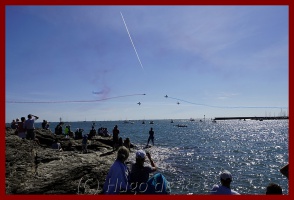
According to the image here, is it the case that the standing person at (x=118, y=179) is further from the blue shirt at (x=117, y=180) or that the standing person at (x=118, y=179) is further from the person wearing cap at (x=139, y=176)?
the person wearing cap at (x=139, y=176)

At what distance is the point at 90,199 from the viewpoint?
5516 mm

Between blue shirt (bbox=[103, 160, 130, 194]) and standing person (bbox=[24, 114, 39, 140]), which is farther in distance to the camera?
standing person (bbox=[24, 114, 39, 140])

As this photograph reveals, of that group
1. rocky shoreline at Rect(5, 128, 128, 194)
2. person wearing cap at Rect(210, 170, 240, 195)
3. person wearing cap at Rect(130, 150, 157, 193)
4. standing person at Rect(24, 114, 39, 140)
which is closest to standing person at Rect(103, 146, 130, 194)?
person wearing cap at Rect(130, 150, 157, 193)

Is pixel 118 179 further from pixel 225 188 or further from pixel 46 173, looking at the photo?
pixel 46 173

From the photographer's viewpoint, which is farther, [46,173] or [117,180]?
[46,173]

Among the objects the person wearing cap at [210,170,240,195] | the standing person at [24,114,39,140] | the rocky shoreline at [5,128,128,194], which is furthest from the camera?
the standing person at [24,114,39,140]

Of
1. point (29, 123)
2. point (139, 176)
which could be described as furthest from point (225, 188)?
point (29, 123)

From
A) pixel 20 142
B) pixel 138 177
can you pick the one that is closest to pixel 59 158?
pixel 20 142

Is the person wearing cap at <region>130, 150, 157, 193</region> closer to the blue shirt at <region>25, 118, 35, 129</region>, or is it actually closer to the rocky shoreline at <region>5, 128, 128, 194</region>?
the rocky shoreline at <region>5, 128, 128, 194</region>

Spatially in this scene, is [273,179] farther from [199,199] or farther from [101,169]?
[199,199]

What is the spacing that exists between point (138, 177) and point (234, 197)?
241 centimetres

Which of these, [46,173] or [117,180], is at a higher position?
[117,180]

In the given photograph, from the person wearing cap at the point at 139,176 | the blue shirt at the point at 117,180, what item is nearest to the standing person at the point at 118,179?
the blue shirt at the point at 117,180

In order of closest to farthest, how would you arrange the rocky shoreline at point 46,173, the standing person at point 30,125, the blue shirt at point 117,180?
1. the blue shirt at point 117,180
2. the rocky shoreline at point 46,173
3. the standing person at point 30,125
